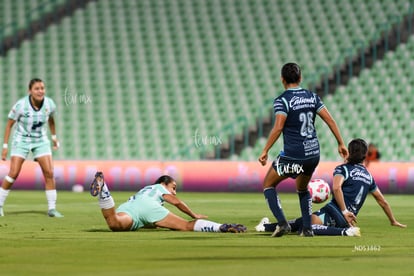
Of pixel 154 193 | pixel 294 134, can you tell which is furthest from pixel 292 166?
pixel 154 193

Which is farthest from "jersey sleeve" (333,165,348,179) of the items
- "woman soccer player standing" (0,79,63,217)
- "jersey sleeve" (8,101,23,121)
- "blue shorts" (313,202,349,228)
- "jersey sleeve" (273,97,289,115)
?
"jersey sleeve" (8,101,23,121)

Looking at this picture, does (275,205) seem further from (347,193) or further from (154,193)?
(154,193)

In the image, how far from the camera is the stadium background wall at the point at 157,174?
23.5 metres

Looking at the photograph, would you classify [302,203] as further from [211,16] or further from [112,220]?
[211,16]

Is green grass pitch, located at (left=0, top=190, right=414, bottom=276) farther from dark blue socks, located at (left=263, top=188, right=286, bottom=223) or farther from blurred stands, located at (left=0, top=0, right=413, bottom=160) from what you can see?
blurred stands, located at (left=0, top=0, right=413, bottom=160)

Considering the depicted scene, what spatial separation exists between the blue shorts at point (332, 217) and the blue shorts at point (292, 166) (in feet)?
2.94

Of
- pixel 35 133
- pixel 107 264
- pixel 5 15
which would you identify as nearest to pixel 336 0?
pixel 5 15

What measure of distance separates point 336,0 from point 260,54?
329 cm

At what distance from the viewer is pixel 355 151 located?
1110 cm

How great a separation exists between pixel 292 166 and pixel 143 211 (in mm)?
1997

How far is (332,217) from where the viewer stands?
36.6 ft

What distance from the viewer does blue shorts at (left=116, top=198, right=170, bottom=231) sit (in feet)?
37.0

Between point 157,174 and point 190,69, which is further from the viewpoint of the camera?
point 190,69

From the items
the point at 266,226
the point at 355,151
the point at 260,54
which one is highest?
the point at 260,54
